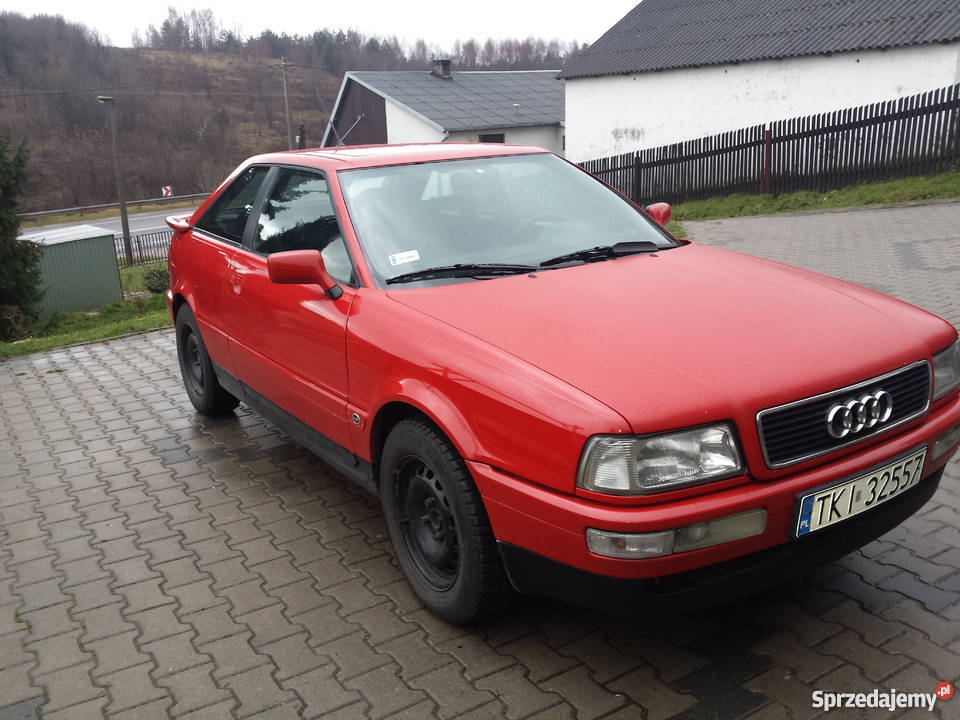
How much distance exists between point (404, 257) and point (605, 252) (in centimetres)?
91

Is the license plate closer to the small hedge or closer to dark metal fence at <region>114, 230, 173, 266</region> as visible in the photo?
the small hedge

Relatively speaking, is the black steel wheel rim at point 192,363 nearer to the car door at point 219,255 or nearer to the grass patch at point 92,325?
the car door at point 219,255

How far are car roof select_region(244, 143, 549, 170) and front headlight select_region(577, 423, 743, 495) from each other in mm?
2119

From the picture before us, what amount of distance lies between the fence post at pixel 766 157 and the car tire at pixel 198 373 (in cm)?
1445

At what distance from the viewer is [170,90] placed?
8700 cm

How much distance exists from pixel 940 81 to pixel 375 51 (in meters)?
88.6

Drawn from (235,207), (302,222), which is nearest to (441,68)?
(235,207)

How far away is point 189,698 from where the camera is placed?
280cm

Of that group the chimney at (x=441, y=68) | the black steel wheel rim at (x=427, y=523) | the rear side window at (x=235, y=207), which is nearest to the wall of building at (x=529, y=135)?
the chimney at (x=441, y=68)

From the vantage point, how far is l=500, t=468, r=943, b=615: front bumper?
2.45 metres

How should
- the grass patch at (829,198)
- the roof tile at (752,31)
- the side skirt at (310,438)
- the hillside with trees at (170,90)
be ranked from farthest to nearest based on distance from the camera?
the hillside with trees at (170,90)
the roof tile at (752,31)
the grass patch at (829,198)
the side skirt at (310,438)

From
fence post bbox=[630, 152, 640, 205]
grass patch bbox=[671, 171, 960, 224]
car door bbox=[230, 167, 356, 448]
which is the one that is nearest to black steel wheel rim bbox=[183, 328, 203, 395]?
car door bbox=[230, 167, 356, 448]

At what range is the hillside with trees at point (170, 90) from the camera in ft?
232

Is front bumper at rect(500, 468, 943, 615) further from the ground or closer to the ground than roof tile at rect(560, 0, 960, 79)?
closer to the ground
